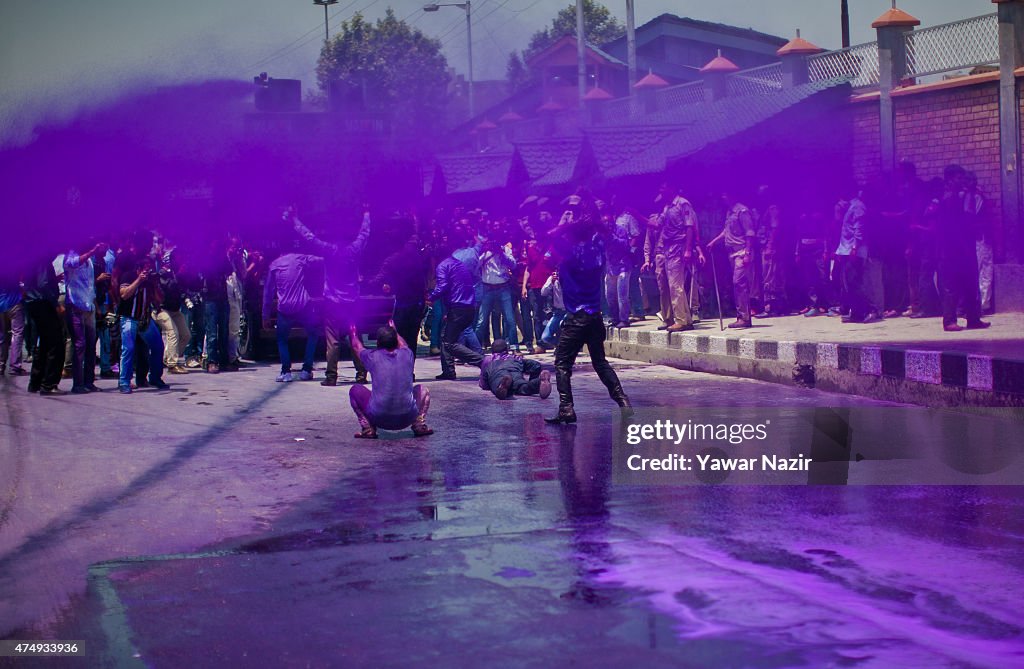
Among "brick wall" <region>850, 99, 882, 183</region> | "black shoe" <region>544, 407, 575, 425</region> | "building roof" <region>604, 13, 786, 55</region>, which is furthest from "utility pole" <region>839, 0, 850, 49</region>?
"black shoe" <region>544, 407, 575, 425</region>

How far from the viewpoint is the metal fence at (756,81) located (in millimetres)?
28064

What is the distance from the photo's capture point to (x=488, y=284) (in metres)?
18.2

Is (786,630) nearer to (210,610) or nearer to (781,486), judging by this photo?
(210,610)

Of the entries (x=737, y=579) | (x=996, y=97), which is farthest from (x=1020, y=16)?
(x=737, y=579)

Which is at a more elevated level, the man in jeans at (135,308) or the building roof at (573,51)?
the building roof at (573,51)

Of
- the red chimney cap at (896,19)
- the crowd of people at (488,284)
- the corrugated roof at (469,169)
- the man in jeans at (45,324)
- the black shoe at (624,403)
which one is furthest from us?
the corrugated roof at (469,169)

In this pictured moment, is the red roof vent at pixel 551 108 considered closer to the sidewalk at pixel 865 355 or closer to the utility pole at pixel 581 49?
the utility pole at pixel 581 49

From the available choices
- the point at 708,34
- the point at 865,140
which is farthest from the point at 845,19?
the point at 865,140

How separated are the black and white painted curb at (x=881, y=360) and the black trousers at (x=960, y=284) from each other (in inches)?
73.8

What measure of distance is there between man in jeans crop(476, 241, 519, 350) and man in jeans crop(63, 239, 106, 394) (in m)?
5.28

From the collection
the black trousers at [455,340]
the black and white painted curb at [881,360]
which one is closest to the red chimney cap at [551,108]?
the black and white painted curb at [881,360]

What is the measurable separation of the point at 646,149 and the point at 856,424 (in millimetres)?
18596

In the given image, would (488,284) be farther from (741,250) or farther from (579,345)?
(579,345)

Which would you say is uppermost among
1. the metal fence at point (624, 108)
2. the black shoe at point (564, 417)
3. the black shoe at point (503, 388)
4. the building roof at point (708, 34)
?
the building roof at point (708, 34)
